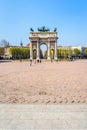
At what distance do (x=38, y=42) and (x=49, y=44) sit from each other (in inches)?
167

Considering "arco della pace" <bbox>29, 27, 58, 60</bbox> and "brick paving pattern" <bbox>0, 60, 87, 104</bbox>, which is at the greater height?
"arco della pace" <bbox>29, 27, 58, 60</bbox>

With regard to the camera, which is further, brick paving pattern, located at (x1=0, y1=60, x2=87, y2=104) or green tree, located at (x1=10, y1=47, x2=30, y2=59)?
green tree, located at (x1=10, y1=47, x2=30, y2=59)
